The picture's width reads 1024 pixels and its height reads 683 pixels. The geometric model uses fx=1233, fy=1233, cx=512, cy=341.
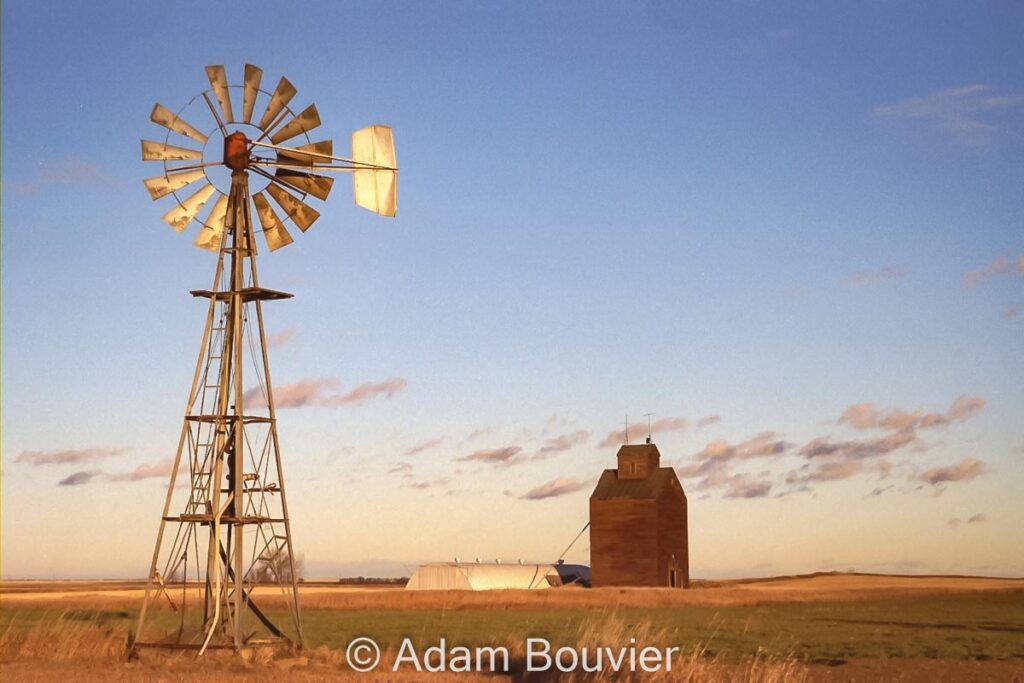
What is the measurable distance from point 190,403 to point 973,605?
158 feet

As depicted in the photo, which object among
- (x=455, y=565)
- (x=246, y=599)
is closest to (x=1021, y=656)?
(x=246, y=599)

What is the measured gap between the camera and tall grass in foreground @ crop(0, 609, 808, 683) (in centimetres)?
1803

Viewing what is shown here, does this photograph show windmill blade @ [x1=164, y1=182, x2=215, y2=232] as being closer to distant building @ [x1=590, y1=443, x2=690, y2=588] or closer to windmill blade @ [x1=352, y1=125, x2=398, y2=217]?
windmill blade @ [x1=352, y1=125, x2=398, y2=217]

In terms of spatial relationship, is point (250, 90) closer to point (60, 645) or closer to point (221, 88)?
point (221, 88)

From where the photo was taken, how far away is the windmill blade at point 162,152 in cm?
2191

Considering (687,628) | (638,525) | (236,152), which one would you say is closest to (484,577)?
(638,525)

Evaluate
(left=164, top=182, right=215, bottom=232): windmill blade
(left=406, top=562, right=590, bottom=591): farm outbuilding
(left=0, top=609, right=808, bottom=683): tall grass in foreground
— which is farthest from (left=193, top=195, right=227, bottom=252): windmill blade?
(left=406, top=562, right=590, bottom=591): farm outbuilding

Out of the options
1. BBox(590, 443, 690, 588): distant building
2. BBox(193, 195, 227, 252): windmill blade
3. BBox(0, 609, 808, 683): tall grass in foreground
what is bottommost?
BBox(0, 609, 808, 683): tall grass in foreground

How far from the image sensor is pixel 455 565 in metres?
65.5

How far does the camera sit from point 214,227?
22562 mm

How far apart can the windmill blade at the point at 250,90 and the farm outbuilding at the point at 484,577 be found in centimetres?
4490

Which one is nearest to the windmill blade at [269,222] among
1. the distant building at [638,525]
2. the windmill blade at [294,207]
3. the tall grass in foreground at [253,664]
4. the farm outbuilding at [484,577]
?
the windmill blade at [294,207]

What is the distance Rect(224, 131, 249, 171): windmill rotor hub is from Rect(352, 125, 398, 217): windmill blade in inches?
78.2

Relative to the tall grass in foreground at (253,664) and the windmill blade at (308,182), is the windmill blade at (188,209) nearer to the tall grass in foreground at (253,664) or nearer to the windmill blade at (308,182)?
the windmill blade at (308,182)
